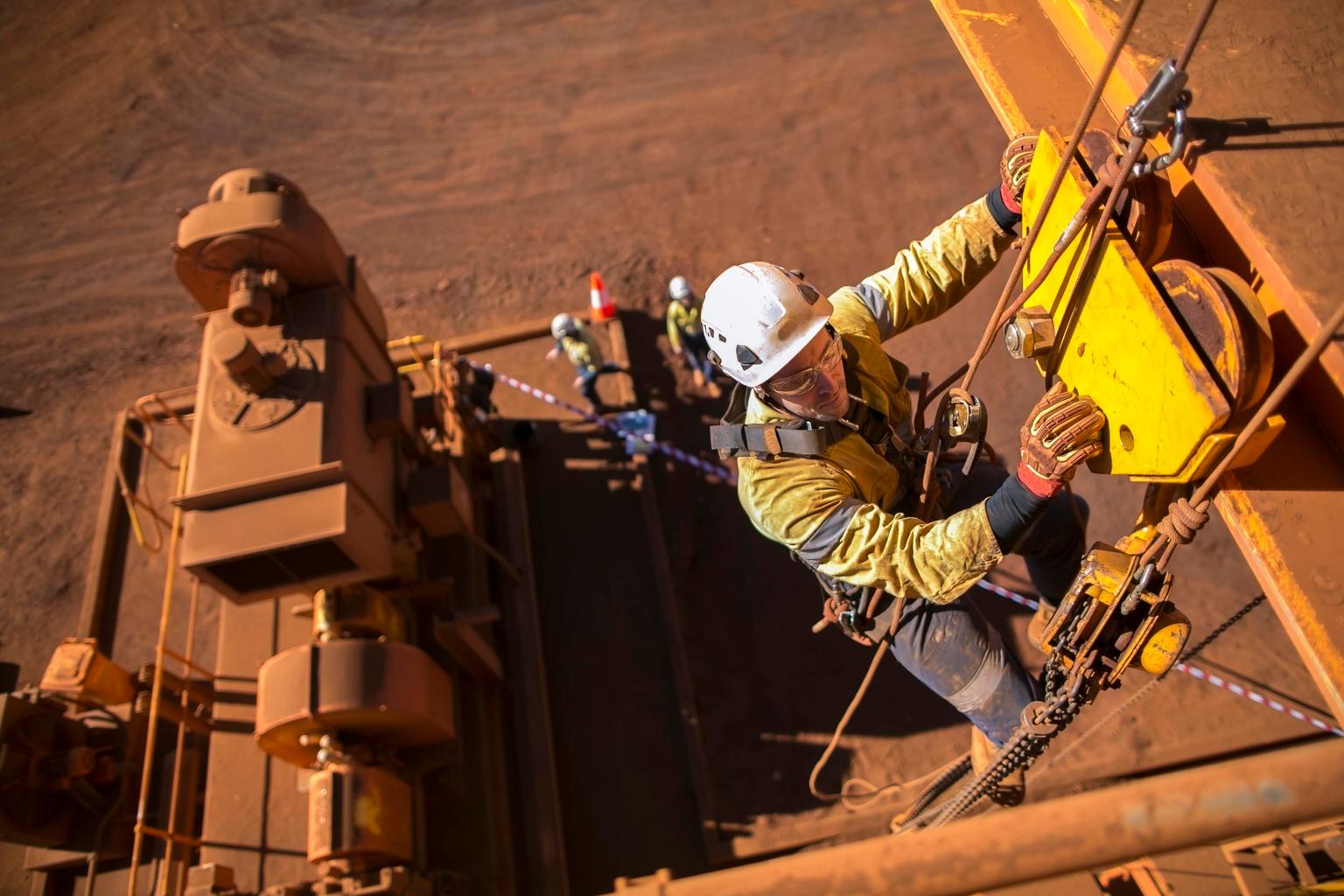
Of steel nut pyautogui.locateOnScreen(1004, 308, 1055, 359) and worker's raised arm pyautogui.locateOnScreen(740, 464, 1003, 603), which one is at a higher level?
steel nut pyautogui.locateOnScreen(1004, 308, 1055, 359)

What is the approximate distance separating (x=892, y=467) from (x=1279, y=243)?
2.03 meters

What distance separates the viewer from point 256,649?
7242mm

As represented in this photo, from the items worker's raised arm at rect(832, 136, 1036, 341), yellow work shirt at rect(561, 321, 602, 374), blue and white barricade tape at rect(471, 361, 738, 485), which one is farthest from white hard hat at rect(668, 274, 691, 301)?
worker's raised arm at rect(832, 136, 1036, 341)

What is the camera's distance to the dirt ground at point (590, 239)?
7.51 meters

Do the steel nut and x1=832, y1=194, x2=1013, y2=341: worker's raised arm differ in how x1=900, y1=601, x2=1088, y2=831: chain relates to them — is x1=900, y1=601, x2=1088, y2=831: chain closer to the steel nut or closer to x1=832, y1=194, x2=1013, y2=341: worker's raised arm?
the steel nut

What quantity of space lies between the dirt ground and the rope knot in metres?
4.41

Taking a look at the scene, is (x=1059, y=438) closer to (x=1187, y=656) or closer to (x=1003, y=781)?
(x=1003, y=781)

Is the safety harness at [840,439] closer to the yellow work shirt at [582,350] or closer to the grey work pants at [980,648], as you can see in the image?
the grey work pants at [980,648]

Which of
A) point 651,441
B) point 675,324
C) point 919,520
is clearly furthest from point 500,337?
point 919,520

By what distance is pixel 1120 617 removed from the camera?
11.9 feet

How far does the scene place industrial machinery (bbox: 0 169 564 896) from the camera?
5.96 meters

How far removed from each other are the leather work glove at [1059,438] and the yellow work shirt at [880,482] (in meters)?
0.38

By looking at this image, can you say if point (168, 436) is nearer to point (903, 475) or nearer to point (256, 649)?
point (256, 649)

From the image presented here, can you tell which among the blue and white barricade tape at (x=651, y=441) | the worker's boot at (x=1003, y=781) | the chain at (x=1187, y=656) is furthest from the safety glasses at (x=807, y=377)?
the blue and white barricade tape at (x=651, y=441)
